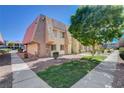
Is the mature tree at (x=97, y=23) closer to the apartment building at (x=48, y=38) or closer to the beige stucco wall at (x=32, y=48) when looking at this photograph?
the apartment building at (x=48, y=38)

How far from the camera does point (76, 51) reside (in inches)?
377

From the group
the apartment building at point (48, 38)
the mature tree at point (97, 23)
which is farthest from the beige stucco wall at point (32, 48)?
A: the mature tree at point (97, 23)

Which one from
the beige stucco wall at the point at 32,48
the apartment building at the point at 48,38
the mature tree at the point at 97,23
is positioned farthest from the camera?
the beige stucco wall at the point at 32,48

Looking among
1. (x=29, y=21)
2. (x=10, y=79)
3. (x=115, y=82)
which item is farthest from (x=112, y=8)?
(x=10, y=79)

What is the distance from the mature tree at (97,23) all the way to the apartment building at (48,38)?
93cm

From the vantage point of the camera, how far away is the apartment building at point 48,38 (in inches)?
288

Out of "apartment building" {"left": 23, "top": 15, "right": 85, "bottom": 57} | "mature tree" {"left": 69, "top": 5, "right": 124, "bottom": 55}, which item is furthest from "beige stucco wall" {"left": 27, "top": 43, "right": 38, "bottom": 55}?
"mature tree" {"left": 69, "top": 5, "right": 124, "bottom": 55}

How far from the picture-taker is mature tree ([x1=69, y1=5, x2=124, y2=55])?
21.7 feet

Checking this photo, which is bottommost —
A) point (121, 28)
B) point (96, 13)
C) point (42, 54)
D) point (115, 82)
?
point (115, 82)

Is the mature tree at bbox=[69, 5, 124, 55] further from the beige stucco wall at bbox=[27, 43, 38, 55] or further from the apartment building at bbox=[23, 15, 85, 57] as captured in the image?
the beige stucco wall at bbox=[27, 43, 38, 55]

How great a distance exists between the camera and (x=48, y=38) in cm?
880
